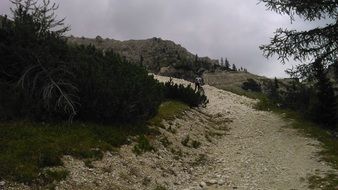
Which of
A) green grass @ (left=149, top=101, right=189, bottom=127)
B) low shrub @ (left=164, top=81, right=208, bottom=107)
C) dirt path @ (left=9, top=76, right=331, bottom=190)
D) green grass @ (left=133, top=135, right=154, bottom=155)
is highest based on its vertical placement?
low shrub @ (left=164, top=81, right=208, bottom=107)

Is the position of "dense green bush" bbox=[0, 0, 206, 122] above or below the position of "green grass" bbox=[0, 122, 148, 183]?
above

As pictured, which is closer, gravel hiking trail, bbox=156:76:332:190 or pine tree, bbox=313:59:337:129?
gravel hiking trail, bbox=156:76:332:190

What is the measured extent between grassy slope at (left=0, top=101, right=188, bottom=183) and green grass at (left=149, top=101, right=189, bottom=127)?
371 cm

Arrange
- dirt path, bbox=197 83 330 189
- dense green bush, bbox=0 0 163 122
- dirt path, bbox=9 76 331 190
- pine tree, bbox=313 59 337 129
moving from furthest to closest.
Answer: pine tree, bbox=313 59 337 129 < dirt path, bbox=197 83 330 189 < dense green bush, bbox=0 0 163 122 < dirt path, bbox=9 76 331 190

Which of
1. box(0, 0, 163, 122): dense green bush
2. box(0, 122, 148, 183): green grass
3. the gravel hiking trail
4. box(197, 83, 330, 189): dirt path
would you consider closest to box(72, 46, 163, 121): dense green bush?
box(0, 0, 163, 122): dense green bush

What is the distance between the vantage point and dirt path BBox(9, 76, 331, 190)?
1259 cm

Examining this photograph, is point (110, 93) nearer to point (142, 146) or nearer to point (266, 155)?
point (142, 146)

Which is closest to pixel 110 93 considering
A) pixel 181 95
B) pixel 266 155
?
pixel 266 155

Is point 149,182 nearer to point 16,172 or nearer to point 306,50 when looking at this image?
point 16,172

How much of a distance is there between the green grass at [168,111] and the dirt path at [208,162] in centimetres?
36

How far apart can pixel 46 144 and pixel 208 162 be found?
6814 millimetres

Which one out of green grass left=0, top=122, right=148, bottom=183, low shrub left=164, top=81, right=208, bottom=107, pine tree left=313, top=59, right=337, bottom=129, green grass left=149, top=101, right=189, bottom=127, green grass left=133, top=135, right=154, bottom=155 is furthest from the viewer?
low shrub left=164, top=81, right=208, bottom=107

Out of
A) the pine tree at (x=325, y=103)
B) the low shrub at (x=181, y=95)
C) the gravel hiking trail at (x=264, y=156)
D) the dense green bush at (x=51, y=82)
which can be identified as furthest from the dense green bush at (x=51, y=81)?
the pine tree at (x=325, y=103)

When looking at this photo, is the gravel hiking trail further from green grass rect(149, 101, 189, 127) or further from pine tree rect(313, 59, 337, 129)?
green grass rect(149, 101, 189, 127)
